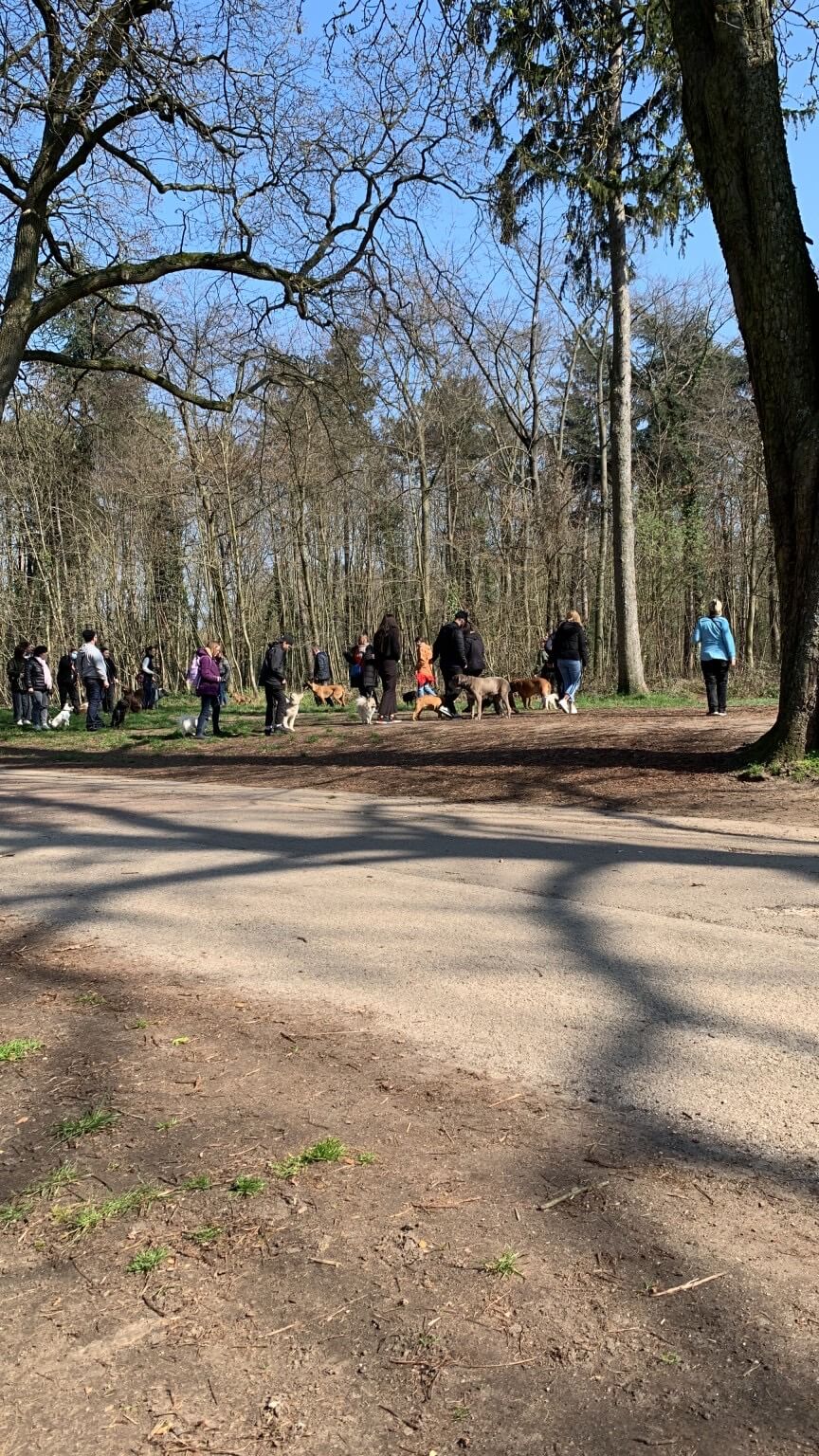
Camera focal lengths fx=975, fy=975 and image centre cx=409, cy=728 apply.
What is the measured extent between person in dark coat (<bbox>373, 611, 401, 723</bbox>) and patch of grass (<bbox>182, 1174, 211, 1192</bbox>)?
1695 cm

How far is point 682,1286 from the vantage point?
2418mm

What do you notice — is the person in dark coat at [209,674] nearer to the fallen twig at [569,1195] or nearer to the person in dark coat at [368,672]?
the person in dark coat at [368,672]

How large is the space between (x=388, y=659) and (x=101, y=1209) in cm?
1754

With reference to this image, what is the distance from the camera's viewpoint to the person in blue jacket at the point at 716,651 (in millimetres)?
15961

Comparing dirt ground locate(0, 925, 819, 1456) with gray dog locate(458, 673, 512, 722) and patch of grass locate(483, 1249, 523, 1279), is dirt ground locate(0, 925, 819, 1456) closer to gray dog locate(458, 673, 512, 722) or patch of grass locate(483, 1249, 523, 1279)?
patch of grass locate(483, 1249, 523, 1279)

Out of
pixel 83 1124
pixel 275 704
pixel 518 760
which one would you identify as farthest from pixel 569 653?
pixel 83 1124

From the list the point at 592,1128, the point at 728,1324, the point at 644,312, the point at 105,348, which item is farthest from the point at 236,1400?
the point at 644,312

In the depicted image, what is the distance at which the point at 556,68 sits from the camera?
1209cm

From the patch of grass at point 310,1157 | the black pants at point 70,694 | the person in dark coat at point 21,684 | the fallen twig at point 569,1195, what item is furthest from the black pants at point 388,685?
the fallen twig at point 569,1195

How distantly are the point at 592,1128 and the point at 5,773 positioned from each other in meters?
14.4

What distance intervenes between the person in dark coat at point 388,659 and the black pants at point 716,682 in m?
6.29

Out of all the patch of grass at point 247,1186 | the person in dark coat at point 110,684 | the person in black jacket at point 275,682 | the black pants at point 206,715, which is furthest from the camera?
the person in dark coat at point 110,684

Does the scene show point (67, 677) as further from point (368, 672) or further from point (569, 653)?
point (569, 653)

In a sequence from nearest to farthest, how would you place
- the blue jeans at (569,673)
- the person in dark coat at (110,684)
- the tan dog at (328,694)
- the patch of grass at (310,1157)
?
the patch of grass at (310,1157)
the blue jeans at (569,673)
the person in dark coat at (110,684)
the tan dog at (328,694)
